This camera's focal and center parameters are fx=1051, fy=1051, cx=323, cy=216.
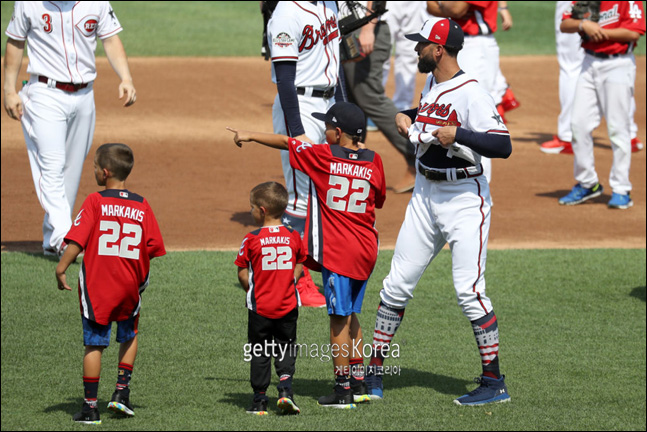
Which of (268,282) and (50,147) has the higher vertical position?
(268,282)

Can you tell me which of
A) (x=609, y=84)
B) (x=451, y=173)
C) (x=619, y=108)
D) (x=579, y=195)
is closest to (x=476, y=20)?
(x=609, y=84)

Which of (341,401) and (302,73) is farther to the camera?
(302,73)

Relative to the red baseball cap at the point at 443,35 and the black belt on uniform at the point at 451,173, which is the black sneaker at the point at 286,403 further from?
the red baseball cap at the point at 443,35

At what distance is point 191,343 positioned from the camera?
6453mm

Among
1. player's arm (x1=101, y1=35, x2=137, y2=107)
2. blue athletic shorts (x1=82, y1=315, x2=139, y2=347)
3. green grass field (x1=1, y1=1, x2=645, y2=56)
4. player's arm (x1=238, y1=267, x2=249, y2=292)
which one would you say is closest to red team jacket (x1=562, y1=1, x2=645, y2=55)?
player's arm (x1=101, y1=35, x2=137, y2=107)

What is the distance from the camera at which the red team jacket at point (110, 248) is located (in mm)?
4824

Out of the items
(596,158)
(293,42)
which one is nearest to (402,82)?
(596,158)

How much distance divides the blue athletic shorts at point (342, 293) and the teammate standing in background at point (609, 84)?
5633mm

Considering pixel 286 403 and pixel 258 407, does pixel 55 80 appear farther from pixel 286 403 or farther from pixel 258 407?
pixel 286 403

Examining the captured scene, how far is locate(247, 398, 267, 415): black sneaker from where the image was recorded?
4.99m

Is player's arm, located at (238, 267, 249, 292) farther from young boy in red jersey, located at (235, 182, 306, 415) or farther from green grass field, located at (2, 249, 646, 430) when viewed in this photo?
green grass field, located at (2, 249, 646, 430)

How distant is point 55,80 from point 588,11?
17.0 feet

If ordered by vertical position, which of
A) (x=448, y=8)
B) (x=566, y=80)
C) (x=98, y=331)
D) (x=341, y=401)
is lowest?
(x=566, y=80)

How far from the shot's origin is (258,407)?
500cm
